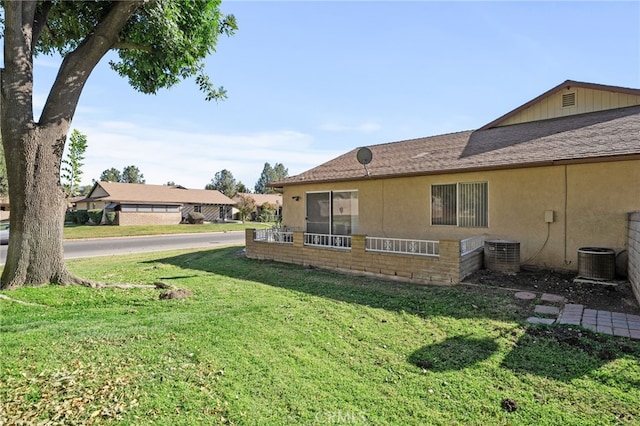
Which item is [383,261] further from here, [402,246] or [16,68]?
[16,68]

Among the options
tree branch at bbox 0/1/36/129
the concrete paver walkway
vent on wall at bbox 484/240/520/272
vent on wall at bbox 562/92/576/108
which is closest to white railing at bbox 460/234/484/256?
vent on wall at bbox 484/240/520/272

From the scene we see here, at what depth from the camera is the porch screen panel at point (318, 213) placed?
12039mm

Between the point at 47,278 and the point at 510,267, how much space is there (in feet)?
32.9

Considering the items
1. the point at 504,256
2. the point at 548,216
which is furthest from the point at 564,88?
the point at 504,256

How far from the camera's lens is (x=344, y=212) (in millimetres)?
11711

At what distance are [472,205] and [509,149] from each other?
1.99 meters

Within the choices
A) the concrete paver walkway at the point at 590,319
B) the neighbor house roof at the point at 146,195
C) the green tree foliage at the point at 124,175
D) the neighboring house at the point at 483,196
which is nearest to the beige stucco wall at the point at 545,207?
the neighboring house at the point at 483,196

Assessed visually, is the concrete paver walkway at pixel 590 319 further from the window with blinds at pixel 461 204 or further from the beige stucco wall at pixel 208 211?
the beige stucco wall at pixel 208 211

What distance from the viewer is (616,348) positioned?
4.04 metres

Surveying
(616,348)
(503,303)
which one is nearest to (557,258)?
(503,303)

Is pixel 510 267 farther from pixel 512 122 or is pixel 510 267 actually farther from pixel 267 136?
pixel 267 136

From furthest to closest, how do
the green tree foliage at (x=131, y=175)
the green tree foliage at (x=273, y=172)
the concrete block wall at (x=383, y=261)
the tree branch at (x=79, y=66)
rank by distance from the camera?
the green tree foliage at (x=273, y=172) < the green tree foliage at (x=131, y=175) < the concrete block wall at (x=383, y=261) < the tree branch at (x=79, y=66)

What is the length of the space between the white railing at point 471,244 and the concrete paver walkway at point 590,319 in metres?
2.08

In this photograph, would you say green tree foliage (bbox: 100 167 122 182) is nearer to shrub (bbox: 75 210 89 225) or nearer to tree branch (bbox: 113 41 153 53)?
shrub (bbox: 75 210 89 225)
